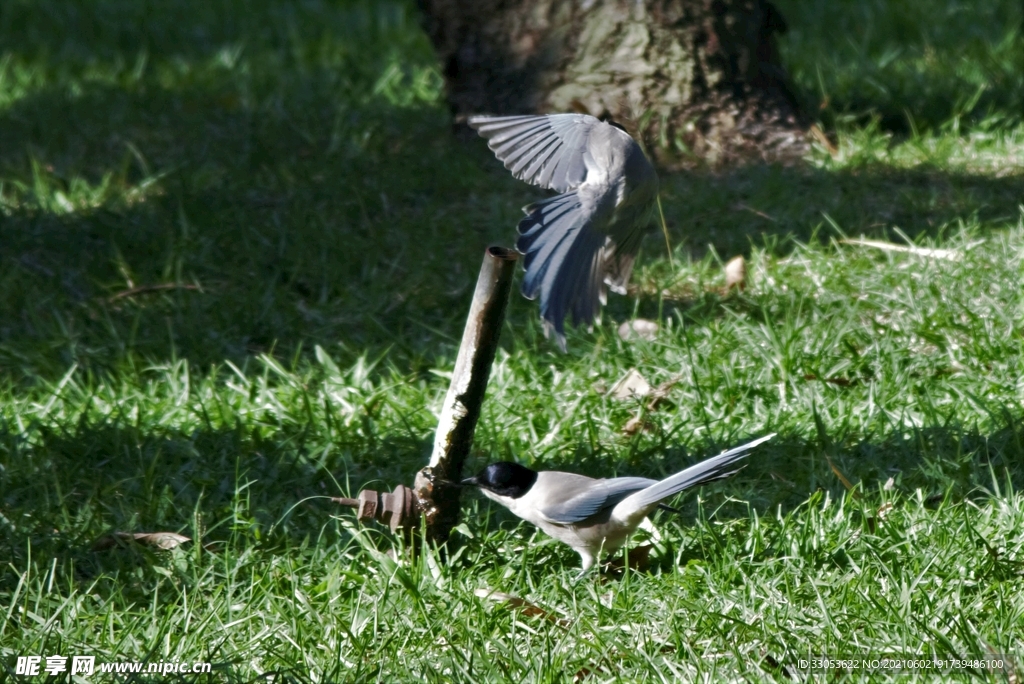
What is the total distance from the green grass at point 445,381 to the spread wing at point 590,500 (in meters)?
0.19

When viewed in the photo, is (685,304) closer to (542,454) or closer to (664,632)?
(542,454)

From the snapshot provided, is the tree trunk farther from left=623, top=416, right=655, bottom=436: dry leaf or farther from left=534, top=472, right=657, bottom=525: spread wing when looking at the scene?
left=534, top=472, right=657, bottom=525: spread wing

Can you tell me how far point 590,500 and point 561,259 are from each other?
2.03 ft

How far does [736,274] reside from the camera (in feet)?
14.9

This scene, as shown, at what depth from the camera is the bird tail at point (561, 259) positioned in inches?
116

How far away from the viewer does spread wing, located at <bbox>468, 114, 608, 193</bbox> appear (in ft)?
9.95

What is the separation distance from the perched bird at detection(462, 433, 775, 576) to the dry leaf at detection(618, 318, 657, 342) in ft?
4.07

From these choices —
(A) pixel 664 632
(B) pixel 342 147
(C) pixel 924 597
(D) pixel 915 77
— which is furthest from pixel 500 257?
(D) pixel 915 77

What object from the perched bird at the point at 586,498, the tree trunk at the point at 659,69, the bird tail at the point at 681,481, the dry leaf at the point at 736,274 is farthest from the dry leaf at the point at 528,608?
the tree trunk at the point at 659,69

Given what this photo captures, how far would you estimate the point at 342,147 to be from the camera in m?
5.97

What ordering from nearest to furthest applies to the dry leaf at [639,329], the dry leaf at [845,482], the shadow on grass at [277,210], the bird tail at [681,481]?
the bird tail at [681,481] → the dry leaf at [845,482] → the dry leaf at [639,329] → the shadow on grass at [277,210]

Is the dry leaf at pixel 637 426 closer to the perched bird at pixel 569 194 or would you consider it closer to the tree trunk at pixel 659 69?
the perched bird at pixel 569 194

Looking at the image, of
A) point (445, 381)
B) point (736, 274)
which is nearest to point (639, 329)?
point (736, 274)

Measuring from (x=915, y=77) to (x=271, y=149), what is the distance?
3464mm
